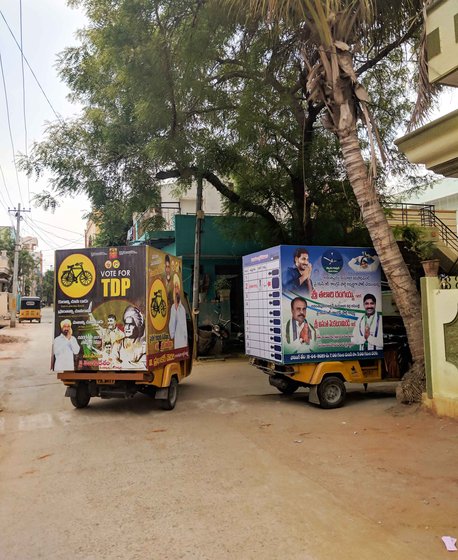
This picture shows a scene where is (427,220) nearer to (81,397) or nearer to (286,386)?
(286,386)

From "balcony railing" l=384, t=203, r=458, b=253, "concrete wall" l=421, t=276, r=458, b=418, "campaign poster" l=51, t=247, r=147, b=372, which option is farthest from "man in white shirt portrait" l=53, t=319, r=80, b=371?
"balcony railing" l=384, t=203, r=458, b=253

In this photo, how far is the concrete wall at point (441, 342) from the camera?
6.99m

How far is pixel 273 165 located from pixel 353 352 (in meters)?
6.21

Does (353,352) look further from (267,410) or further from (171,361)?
(171,361)

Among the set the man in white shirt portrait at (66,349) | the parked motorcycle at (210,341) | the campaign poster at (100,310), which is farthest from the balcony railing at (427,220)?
the man in white shirt portrait at (66,349)

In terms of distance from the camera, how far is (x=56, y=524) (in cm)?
409

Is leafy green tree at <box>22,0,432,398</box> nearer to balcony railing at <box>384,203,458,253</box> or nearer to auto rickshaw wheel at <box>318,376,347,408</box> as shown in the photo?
auto rickshaw wheel at <box>318,376,347,408</box>

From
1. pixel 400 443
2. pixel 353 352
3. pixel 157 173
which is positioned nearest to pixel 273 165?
pixel 157 173

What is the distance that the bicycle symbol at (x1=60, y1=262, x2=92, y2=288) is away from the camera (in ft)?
27.3

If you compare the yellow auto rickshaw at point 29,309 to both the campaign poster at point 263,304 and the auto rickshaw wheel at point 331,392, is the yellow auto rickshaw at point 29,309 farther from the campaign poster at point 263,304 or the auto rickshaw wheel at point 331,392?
the auto rickshaw wheel at point 331,392

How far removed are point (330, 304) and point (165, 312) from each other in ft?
9.81

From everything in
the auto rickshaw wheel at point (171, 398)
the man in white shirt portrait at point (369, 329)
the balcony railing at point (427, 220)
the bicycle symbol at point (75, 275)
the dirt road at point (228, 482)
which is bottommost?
the dirt road at point (228, 482)

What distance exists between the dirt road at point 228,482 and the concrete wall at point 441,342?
1.04 ft

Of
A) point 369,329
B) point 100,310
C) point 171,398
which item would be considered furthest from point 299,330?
point 100,310
